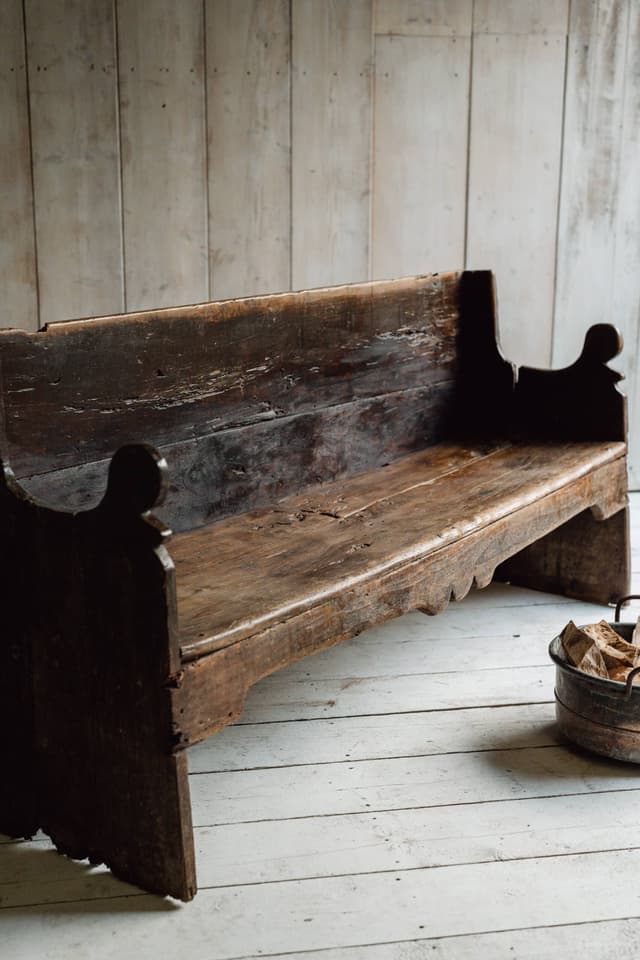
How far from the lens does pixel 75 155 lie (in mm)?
3561

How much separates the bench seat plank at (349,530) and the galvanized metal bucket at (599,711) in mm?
395

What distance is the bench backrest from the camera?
2.28m

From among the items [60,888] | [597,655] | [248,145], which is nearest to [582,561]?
[597,655]

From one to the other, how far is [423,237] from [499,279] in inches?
12.7

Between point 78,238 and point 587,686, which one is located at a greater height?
point 78,238

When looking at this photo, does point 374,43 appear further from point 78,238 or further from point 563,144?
point 78,238

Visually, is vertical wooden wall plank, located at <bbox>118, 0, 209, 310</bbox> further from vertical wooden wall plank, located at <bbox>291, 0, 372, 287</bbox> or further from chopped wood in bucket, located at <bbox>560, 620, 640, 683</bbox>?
chopped wood in bucket, located at <bbox>560, 620, 640, 683</bbox>

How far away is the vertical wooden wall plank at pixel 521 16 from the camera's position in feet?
12.8

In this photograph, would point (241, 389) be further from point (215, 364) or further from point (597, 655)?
point (597, 655)

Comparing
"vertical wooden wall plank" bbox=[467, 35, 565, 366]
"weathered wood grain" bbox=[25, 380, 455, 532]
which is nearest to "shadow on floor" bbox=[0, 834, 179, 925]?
"weathered wood grain" bbox=[25, 380, 455, 532]

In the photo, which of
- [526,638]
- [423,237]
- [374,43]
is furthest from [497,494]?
[374,43]

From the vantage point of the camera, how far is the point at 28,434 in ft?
7.32

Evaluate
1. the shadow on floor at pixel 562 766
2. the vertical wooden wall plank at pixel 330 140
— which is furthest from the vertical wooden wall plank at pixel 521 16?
the shadow on floor at pixel 562 766

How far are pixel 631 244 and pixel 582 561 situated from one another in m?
1.41
